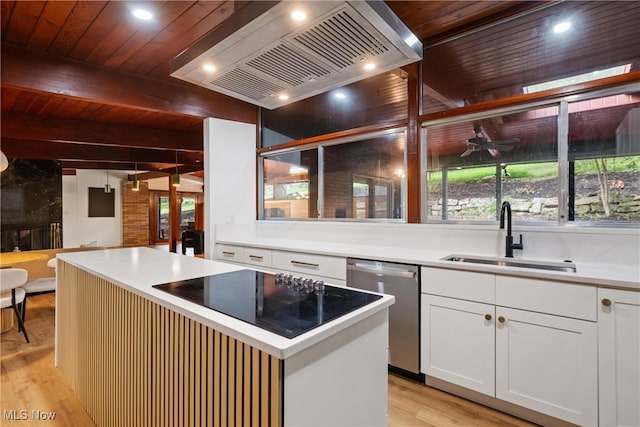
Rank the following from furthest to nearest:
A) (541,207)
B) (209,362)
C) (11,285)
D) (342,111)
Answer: (342,111)
(11,285)
(541,207)
(209,362)

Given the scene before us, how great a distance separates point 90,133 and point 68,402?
3.41 metres

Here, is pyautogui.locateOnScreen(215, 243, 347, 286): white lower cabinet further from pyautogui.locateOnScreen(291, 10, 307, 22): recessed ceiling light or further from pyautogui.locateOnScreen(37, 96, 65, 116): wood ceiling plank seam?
pyautogui.locateOnScreen(37, 96, 65, 116): wood ceiling plank seam

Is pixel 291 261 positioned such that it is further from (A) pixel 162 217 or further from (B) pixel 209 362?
(A) pixel 162 217

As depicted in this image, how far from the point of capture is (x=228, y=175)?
3777 millimetres

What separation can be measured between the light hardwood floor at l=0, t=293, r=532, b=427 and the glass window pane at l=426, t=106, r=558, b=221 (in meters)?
1.35

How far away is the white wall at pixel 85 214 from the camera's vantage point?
310 inches

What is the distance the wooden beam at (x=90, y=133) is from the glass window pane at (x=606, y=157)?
4.56 metres

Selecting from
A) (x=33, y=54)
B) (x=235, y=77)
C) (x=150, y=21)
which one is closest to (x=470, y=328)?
(x=235, y=77)

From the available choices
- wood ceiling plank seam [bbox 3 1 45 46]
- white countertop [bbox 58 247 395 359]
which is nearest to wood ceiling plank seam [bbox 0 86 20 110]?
wood ceiling plank seam [bbox 3 1 45 46]

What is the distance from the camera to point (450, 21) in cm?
232

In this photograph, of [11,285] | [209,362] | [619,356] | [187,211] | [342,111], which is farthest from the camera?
[187,211]

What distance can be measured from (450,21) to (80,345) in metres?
3.33

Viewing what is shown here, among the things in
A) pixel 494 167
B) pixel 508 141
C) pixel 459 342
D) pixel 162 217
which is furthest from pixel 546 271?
pixel 162 217

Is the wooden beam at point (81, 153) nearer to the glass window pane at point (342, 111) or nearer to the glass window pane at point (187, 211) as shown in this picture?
the glass window pane at point (342, 111)
